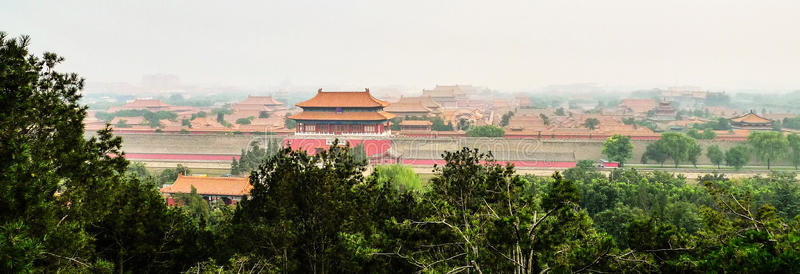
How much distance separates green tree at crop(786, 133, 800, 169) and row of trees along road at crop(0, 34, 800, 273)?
96.1 ft

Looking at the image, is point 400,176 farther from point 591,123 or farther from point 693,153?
point 591,123

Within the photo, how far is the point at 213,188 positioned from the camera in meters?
20.5

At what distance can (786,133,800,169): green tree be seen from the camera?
32.2 meters

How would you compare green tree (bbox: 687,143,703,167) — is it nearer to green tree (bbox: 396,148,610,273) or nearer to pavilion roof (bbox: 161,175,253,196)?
pavilion roof (bbox: 161,175,253,196)

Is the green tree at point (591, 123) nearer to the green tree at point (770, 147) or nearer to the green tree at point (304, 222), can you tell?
the green tree at point (770, 147)

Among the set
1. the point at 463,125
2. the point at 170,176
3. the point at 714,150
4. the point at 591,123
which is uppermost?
the point at 591,123

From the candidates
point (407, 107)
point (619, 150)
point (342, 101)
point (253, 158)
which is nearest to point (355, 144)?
point (342, 101)

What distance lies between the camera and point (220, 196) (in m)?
20.3

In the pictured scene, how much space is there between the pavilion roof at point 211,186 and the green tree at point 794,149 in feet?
92.8

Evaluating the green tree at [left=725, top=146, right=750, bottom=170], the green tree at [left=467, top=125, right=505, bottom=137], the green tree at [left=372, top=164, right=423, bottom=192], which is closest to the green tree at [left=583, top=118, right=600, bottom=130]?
the green tree at [left=467, top=125, right=505, bottom=137]

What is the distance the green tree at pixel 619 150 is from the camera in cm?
3200

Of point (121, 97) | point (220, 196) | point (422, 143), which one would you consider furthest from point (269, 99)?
point (121, 97)

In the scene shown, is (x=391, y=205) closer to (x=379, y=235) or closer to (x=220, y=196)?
(x=379, y=235)

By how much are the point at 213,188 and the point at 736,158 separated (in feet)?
85.3
